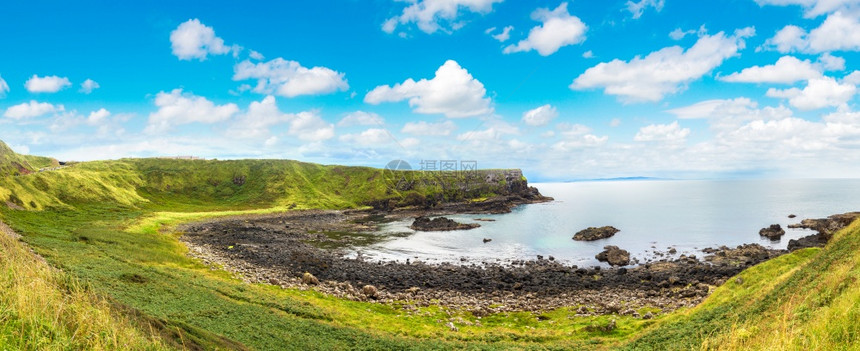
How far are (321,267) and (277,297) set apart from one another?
18.4m

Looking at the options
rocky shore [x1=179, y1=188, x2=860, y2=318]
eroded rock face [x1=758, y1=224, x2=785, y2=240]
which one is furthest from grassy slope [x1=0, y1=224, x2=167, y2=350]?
eroded rock face [x1=758, y1=224, x2=785, y2=240]

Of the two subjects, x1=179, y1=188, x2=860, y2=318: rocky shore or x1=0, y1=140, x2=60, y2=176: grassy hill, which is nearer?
x1=179, y1=188, x2=860, y2=318: rocky shore

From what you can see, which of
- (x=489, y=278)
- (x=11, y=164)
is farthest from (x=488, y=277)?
(x=11, y=164)

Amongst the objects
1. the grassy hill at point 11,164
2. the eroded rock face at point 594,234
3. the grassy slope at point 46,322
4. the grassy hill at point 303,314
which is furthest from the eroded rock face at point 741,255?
the grassy hill at point 11,164

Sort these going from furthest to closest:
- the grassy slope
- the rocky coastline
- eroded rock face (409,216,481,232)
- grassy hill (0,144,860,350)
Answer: eroded rock face (409,216,481,232) → the rocky coastline → grassy hill (0,144,860,350) → the grassy slope

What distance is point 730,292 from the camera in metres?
27.9

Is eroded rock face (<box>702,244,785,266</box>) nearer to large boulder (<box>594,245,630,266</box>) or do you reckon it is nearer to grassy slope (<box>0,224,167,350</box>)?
large boulder (<box>594,245,630,266</box>)

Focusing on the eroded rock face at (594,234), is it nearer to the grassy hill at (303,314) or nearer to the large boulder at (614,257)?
the large boulder at (614,257)

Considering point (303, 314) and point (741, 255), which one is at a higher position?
point (303, 314)

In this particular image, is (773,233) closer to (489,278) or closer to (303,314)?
(489,278)

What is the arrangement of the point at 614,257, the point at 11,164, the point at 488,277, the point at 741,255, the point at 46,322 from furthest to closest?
the point at 11,164
the point at 614,257
the point at 741,255
the point at 488,277
the point at 46,322

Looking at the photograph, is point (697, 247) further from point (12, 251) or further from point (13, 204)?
point (13, 204)

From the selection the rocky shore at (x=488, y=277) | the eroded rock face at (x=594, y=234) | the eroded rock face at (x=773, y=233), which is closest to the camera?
the rocky shore at (x=488, y=277)

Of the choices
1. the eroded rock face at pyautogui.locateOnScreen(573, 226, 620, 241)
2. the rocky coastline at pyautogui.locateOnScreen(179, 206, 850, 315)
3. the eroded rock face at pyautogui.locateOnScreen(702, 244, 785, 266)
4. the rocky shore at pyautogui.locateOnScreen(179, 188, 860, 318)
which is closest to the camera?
the rocky coastline at pyautogui.locateOnScreen(179, 206, 850, 315)
